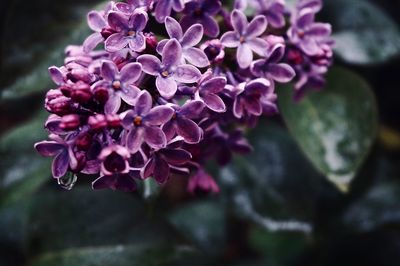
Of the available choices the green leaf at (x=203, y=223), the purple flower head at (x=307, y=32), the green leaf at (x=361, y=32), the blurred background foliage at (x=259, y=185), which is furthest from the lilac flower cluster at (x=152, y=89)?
the green leaf at (x=203, y=223)

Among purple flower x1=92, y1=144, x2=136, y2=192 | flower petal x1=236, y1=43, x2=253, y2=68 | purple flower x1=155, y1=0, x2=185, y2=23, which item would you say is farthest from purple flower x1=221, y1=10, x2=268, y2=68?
purple flower x1=92, y1=144, x2=136, y2=192

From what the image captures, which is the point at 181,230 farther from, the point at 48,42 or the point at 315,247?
the point at 48,42

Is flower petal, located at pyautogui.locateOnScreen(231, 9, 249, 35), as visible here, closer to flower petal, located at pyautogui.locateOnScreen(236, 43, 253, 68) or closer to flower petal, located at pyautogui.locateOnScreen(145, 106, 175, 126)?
flower petal, located at pyautogui.locateOnScreen(236, 43, 253, 68)

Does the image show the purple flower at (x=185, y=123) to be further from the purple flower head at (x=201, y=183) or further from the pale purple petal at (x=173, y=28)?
the purple flower head at (x=201, y=183)

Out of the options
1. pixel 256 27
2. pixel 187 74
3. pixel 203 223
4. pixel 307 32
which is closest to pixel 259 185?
pixel 203 223

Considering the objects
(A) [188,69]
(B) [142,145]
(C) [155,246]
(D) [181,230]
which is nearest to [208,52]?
(A) [188,69]

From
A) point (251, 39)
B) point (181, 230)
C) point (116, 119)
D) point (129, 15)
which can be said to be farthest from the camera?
point (181, 230)
